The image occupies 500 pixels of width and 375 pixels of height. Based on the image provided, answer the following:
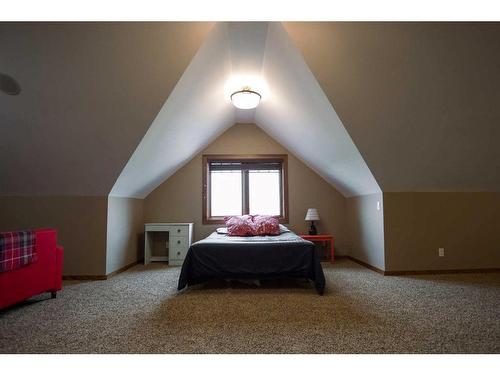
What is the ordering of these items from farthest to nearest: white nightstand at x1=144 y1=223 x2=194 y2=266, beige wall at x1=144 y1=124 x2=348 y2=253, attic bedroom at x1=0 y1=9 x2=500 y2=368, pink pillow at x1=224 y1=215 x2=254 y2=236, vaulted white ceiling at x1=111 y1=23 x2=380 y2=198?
beige wall at x1=144 y1=124 x2=348 y2=253 < white nightstand at x1=144 y1=223 x2=194 y2=266 < pink pillow at x1=224 y1=215 x2=254 y2=236 < vaulted white ceiling at x1=111 y1=23 x2=380 y2=198 < attic bedroom at x1=0 y1=9 x2=500 y2=368

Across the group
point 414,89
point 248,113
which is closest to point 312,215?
point 248,113

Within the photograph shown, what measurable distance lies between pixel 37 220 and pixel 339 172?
417 cm

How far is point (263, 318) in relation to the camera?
217 cm

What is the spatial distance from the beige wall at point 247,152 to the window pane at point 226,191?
30 centimetres

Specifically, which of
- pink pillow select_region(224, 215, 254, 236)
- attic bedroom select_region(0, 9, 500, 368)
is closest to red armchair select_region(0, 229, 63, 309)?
attic bedroom select_region(0, 9, 500, 368)

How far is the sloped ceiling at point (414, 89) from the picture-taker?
2387mm

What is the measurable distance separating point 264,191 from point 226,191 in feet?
2.29

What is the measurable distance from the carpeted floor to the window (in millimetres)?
2011

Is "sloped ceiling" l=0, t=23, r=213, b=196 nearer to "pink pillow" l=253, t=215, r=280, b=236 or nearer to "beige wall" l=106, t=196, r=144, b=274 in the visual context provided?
"beige wall" l=106, t=196, r=144, b=274

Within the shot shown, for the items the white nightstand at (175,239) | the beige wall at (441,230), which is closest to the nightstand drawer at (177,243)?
the white nightstand at (175,239)

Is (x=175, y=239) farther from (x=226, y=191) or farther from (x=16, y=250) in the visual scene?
(x=16, y=250)

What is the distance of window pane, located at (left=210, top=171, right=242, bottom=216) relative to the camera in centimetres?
516

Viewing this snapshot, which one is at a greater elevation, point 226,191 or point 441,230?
point 226,191
